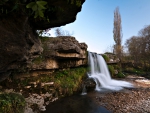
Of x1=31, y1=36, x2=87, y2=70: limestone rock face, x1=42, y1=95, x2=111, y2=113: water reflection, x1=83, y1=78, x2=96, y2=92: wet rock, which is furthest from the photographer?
x1=83, y1=78, x2=96, y2=92: wet rock

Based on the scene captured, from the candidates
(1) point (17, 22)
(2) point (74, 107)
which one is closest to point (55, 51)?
(2) point (74, 107)

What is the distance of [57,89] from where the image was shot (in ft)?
22.5

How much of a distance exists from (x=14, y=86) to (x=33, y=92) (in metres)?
1.07

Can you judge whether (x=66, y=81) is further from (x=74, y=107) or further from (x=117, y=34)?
(x=117, y=34)

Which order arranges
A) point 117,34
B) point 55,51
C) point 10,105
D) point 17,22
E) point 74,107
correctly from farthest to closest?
point 117,34
point 55,51
point 74,107
point 10,105
point 17,22

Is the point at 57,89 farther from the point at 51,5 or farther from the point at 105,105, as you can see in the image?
the point at 51,5

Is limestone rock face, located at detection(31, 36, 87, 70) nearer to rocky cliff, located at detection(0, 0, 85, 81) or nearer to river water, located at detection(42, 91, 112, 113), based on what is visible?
river water, located at detection(42, 91, 112, 113)

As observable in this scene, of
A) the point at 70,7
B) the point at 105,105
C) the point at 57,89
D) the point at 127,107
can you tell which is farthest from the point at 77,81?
the point at 70,7

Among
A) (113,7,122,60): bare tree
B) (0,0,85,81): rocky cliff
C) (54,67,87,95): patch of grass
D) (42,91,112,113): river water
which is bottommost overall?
(42,91,112,113): river water

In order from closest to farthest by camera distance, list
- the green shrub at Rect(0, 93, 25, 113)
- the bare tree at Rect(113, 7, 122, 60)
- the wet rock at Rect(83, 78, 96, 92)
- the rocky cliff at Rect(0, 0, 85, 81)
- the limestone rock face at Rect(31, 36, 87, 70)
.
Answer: the rocky cliff at Rect(0, 0, 85, 81), the green shrub at Rect(0, 93, 25, 113), the limestone rock face at Rect(31, 36, 87, 70), the wet rock at Rect(83, 78, 96, 92), the bare tree at Rect(113, 7, 122, 60)

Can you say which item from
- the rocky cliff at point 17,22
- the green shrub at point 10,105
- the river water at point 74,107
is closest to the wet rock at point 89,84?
the river water at point 74,107

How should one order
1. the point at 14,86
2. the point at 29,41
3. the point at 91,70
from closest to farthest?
the point at 29,41, the point at 14,86, the point at 91,70

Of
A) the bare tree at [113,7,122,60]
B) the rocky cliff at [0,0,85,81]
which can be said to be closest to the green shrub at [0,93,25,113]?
the rocky cliff at [0,0,85,81]

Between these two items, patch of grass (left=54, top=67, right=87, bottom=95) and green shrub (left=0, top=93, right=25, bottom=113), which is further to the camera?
patch of grass (left=54, top=67, right=87, bottom=95)
